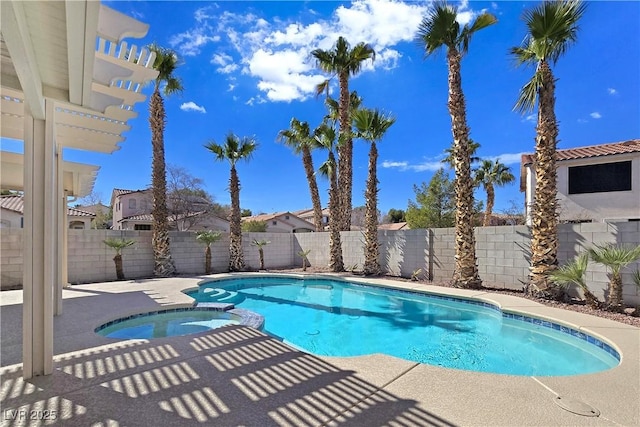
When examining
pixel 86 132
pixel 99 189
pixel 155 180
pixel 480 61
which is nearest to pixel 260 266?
pixel 155 180

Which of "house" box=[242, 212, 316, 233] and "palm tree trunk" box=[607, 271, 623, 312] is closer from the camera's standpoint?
"palm tree trunk" box=[607, 271, 623, 312]

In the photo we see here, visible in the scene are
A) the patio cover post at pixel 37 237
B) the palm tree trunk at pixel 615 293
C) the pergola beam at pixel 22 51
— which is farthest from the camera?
the palm tree trunk at pixel 615 293

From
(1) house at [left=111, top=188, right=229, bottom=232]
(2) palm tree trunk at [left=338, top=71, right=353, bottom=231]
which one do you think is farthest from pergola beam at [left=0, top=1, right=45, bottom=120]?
(1) house at [left=111, top=188, right=229, bottom=232]

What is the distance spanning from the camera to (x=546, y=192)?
8.55 m

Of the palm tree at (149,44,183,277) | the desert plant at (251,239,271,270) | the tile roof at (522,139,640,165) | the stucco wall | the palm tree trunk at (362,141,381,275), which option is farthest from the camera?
the desert plant at (251,239,271,270)

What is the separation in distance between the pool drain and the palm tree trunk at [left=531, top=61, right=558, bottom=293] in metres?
6.11

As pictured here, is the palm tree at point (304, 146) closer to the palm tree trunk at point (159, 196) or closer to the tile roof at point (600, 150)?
the palm tree trunk at point (159, 196)

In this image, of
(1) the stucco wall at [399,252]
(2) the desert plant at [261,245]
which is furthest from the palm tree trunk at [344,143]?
(2) the desert plant at [261,245]

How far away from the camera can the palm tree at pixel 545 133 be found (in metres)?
8.33

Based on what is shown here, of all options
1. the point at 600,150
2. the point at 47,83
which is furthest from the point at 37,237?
the point at 600,150

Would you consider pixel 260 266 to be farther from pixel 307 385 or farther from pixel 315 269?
pixel 307 385

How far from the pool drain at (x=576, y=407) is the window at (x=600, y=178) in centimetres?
1594

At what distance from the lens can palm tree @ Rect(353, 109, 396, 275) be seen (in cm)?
1331

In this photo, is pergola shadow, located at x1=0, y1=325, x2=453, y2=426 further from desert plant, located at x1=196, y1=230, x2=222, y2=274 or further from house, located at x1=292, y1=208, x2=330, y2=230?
house, located at x1=292, y1=208, x2=330, y2=230
